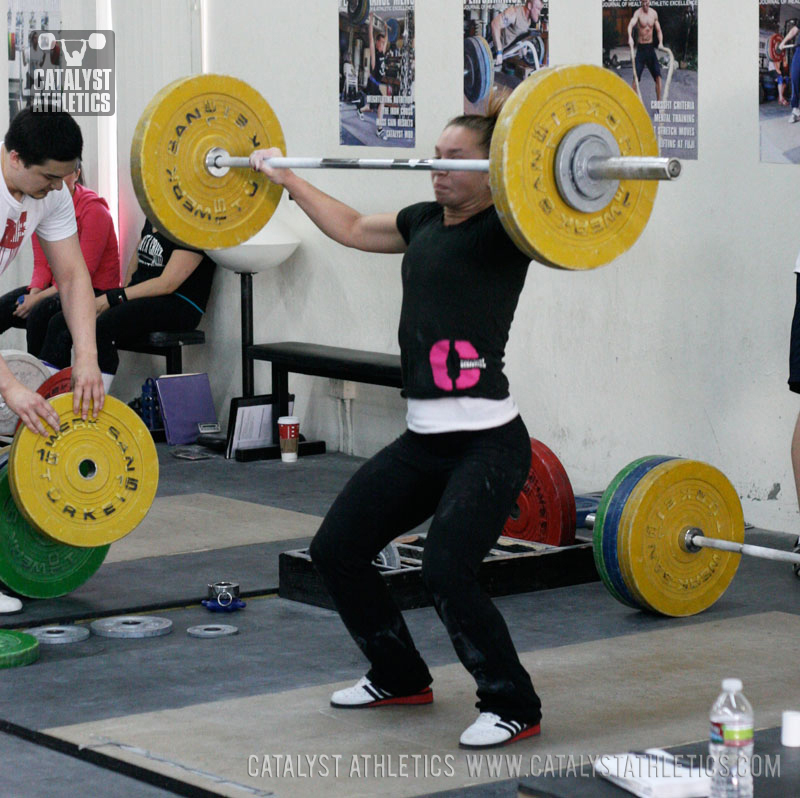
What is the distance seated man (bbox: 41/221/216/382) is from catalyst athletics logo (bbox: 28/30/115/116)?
0.98 m

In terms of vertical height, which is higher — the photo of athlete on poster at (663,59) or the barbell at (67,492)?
the photo of athlete on poster at (663,59)

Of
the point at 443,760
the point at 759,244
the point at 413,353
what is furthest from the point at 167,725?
the point at 759,244

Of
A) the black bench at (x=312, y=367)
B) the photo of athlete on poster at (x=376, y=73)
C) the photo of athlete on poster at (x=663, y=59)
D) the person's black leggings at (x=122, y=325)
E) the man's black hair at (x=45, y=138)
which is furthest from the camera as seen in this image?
the person's black leggings at (x=122, y=325)

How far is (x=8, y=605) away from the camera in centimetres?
412

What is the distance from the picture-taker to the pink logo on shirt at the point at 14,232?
3.92m

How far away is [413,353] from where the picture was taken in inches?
121

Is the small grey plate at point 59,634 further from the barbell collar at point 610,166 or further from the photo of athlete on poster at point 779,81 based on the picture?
the photo of athlete on poster at point 779,81

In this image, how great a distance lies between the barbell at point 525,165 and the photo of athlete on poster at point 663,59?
2009 mm

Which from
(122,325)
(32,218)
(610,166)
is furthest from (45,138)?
(122,325)

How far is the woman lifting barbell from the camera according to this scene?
300 cm

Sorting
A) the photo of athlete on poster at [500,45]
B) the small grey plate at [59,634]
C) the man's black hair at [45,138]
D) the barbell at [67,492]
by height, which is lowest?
the small grey plate at [59,634]

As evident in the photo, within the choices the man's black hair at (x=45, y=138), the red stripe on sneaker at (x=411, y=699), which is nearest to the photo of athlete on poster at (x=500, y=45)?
the man's black hair at (x=45, y=138)

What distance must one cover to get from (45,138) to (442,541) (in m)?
1.45

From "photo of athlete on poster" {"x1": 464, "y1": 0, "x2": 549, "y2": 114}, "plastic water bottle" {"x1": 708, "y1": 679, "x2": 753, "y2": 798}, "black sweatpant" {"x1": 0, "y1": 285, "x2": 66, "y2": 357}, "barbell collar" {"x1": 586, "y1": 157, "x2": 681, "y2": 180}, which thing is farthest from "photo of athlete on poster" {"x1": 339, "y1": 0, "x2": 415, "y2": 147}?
"plastic water bottle" {"x1": 708, "y1": 679, "x2": 753, "y2": 798}
